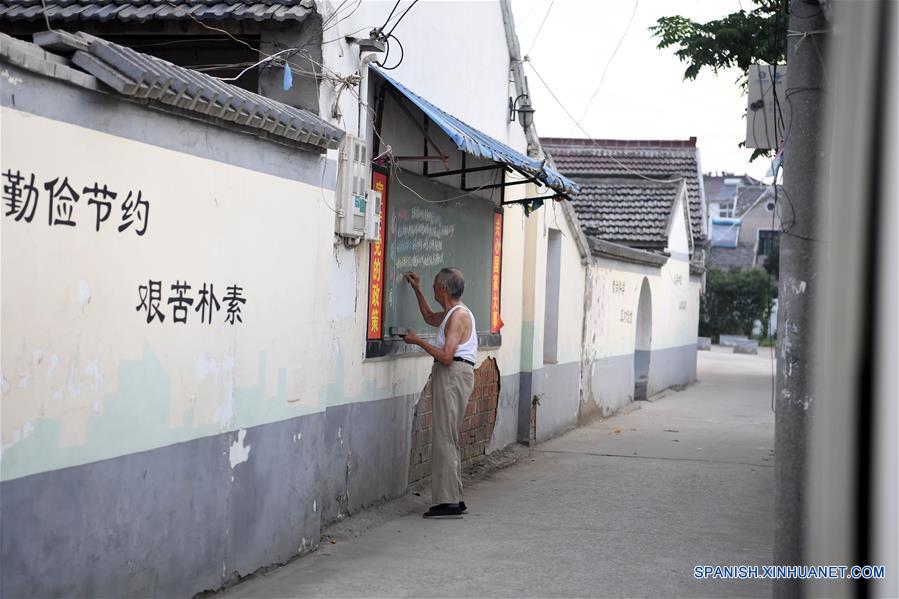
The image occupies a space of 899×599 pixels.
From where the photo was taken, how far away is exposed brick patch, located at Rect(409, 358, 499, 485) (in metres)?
9.54

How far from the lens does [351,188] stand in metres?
7.70

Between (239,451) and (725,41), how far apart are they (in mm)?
8923

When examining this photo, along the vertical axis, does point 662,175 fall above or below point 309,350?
above

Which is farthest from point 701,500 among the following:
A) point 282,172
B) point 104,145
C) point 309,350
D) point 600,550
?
point 104,145

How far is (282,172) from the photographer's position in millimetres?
6707

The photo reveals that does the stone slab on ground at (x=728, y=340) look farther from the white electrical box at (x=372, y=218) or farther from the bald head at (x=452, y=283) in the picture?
the white electrical box at (x=372, y=218)

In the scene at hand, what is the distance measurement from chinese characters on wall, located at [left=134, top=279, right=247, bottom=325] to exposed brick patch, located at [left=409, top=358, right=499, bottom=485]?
357 cm

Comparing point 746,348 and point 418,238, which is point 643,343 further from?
point 746,348

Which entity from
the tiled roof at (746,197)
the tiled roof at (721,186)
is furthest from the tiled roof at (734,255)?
the tiled roof at (721,186)

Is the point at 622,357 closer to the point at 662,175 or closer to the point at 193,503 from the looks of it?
Result: the point at 662,175

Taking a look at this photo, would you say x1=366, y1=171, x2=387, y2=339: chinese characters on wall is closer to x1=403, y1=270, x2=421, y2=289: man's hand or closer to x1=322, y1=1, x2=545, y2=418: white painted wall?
x1=322, y1=1, x2=545, y2=418: white painted wall

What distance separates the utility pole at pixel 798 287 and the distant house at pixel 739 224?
51.1 metres

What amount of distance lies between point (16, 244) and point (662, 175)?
22247 millimetres

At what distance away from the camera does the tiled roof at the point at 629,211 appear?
2092 centimetres
